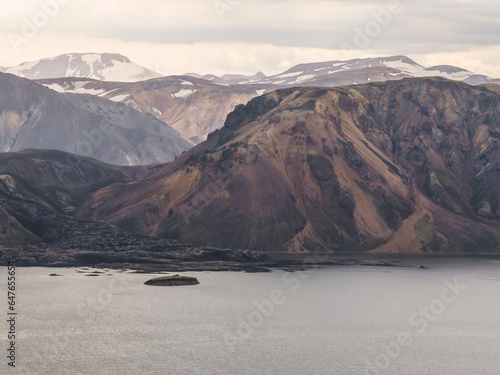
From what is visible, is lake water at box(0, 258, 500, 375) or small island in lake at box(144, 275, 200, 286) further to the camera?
small island in lake at box(144, 275, 200, 286)

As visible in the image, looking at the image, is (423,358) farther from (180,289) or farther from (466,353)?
(180,289)

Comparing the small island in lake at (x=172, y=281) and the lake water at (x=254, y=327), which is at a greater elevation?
the lake water at (x=254, y=327)

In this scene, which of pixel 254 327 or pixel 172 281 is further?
pixel 172 281

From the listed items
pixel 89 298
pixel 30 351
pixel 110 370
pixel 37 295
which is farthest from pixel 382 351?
pixel 37 295

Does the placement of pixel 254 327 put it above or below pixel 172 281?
above

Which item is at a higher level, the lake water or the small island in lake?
the lake water
